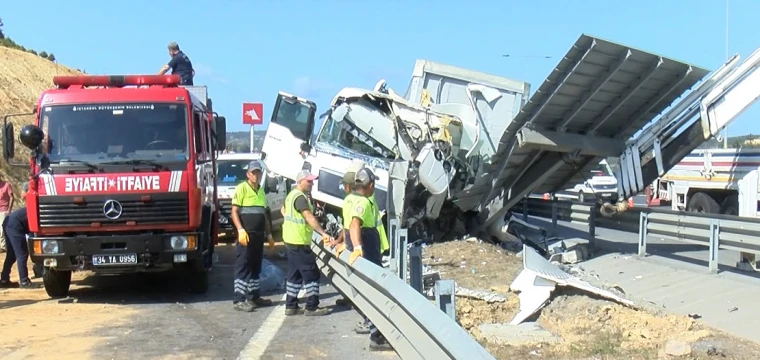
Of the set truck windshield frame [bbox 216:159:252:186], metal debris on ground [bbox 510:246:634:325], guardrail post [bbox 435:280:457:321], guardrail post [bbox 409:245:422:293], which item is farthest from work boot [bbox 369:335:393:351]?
truck windshield frame [bbox 216:159:252:186]

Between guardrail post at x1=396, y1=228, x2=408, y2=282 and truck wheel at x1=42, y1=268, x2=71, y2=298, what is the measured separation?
4466mm

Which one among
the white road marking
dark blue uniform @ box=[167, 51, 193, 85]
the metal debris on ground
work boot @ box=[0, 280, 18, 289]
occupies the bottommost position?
work boot @ box=[0, 280, 18, 289]

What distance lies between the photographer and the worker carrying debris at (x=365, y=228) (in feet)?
23.1

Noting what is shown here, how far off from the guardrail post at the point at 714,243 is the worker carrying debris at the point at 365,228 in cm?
399

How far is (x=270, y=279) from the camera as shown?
10.7 meters

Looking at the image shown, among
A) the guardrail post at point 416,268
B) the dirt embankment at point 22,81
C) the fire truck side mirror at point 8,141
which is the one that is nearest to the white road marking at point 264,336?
the guardrail post at point 416,268

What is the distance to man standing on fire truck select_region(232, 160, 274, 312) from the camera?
922cm

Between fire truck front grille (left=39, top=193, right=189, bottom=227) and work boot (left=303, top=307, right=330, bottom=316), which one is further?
fire truck front grille (left=39, top=193, right=189, bottom=227)

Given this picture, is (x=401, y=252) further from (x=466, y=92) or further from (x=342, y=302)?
(x=466, y=92)

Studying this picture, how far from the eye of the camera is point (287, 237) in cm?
870

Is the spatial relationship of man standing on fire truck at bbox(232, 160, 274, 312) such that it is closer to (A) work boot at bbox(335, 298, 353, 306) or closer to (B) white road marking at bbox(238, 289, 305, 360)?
(B) white road marking at bbox(238, 289, 305, 360)

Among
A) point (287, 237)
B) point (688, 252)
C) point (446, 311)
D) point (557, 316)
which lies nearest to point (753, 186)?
point (688, 252)

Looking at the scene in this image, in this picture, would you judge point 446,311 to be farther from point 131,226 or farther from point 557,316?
point 131,226

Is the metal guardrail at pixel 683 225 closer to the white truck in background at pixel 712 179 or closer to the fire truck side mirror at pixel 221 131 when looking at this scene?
the white truck in background at pixel 712 179
